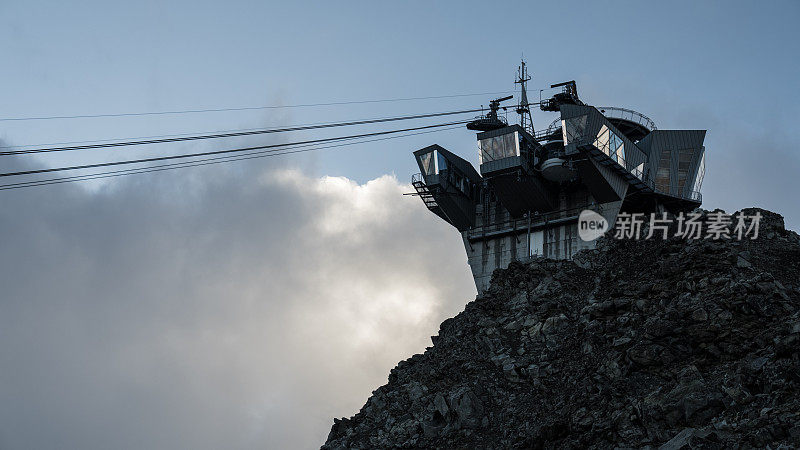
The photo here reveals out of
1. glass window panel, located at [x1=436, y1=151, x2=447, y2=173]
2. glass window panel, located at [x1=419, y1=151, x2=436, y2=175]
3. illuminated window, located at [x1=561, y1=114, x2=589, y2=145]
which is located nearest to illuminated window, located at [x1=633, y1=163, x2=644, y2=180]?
illuminated window, located at [x1=561, y1=114, x2=589, y2=145]

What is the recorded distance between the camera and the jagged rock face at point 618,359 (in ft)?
181

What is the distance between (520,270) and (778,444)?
43.7 meters

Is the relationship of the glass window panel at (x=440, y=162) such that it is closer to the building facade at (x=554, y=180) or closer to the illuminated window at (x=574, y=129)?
the building facade at (x=554, y=180)

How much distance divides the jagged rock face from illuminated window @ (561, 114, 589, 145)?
10440mm

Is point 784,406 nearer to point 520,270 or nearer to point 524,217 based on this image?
point 520,270

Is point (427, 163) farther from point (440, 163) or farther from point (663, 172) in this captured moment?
point (663, 172)

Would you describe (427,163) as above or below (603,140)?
above

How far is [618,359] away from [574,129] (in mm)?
30456

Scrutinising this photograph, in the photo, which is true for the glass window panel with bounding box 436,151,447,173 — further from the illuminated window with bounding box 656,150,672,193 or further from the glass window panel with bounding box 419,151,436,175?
the illuminated window with bounding box 656,150,672,193

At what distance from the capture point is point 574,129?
Answer: 297 feet

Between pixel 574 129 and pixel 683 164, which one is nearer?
pixel 574 129

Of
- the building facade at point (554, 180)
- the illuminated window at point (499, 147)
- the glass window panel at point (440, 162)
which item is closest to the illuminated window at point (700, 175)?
the building facade at point (554, 180)

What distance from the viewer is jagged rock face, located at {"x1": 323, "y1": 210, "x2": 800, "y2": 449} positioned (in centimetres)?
5514

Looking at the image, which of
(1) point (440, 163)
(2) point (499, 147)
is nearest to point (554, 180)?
(2) point (499, 147)
